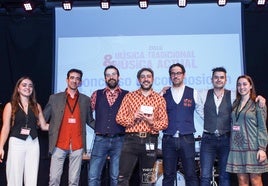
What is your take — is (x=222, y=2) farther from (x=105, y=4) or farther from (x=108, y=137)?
(x=108, y=137)

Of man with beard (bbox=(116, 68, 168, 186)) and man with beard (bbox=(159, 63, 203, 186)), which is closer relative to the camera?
man with beard (bbox=(116, 68, 168, 186))

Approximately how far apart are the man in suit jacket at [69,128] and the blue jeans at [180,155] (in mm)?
998

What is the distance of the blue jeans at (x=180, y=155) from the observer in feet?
12.9

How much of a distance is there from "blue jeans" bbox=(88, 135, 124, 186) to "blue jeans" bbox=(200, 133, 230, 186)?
3.07 ft

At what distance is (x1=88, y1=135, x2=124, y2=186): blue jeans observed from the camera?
4.27 m

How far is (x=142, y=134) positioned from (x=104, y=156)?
69cm

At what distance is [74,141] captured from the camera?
432cm

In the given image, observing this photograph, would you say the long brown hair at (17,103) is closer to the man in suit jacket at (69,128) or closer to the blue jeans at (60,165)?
the man in suit jacket at (69,128)

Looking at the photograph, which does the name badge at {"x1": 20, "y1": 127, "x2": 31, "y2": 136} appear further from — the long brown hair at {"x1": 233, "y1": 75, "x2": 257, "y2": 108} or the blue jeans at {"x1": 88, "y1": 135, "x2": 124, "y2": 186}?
the long brown hair at {"x1": 233, "y1": 75, "x2": 257, "y2": 108}

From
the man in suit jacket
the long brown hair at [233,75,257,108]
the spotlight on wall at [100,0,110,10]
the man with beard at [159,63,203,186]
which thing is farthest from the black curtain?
the long brown hair at [233,75,257,108]

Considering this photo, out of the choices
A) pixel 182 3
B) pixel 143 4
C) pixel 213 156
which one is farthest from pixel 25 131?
pixel 182 3

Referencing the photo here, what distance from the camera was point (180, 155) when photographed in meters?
4.02

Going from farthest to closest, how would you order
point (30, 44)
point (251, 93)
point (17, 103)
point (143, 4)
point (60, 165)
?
point (30, 44)
point (143, 4)
point (60, 165)
point (17, 103)
point (251, 93)

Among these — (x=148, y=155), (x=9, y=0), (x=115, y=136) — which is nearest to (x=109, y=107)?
(x=115, y=136)
